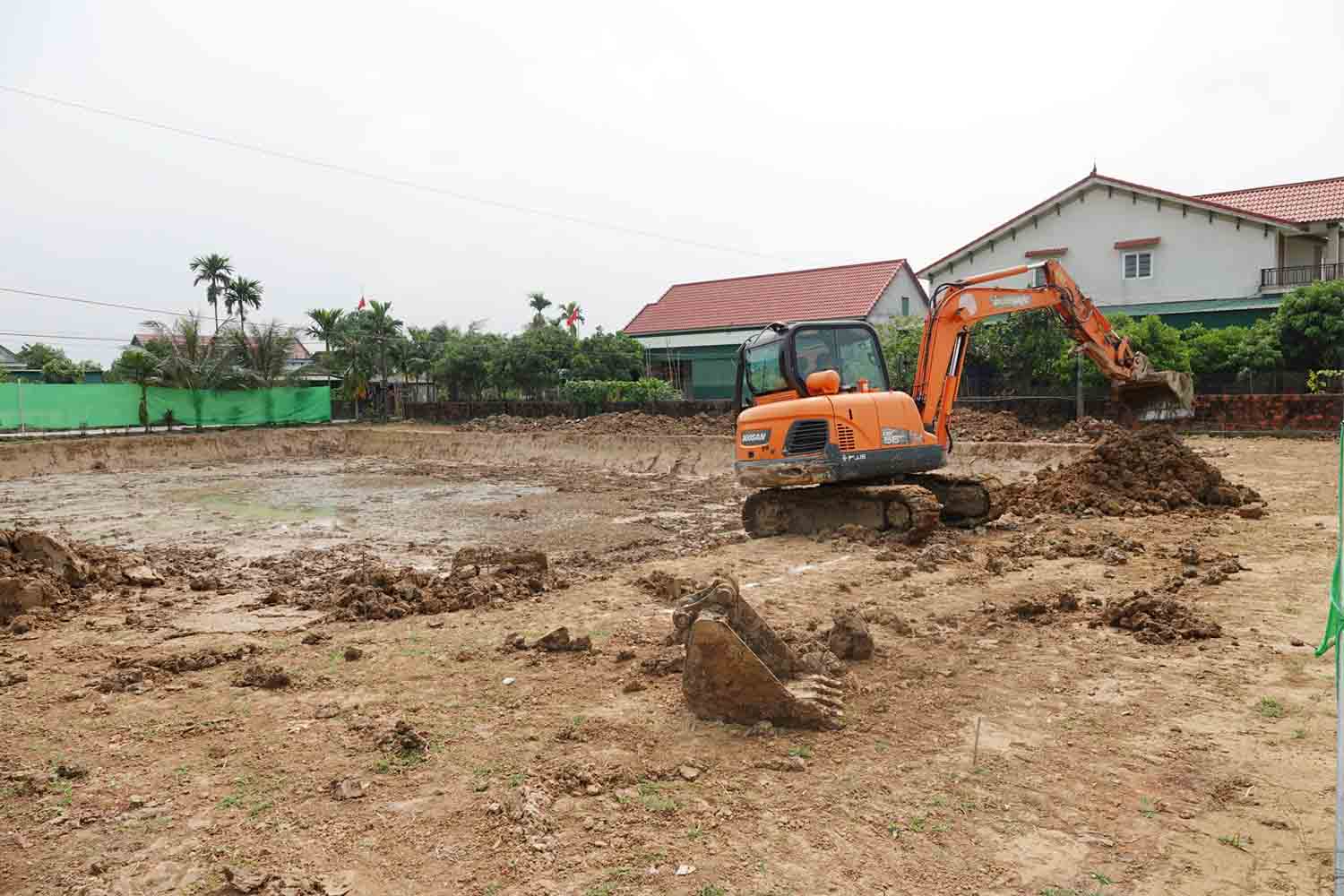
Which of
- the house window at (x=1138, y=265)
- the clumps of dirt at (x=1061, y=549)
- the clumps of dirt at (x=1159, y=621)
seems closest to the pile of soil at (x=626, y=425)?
the clumps of dirt at (x=1061, y=549)

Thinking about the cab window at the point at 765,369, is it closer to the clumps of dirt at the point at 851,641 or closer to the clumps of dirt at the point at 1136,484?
the clumps of dirt at the point at 1136,484

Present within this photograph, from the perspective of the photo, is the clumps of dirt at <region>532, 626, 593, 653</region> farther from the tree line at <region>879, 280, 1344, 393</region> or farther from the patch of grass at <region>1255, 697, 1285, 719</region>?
the tree line at <region>879, 280, 1344, 393</region>

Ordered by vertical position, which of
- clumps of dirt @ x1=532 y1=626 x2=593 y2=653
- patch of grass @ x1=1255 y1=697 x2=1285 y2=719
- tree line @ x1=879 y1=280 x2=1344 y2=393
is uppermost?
tree line @ x1=879 y1=280 x2=1344 y2=393

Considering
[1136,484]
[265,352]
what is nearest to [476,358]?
[265,352]

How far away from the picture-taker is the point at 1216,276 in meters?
26.9

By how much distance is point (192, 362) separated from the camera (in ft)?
102

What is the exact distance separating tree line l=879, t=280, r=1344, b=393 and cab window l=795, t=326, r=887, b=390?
1164cm

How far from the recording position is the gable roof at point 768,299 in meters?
33.7

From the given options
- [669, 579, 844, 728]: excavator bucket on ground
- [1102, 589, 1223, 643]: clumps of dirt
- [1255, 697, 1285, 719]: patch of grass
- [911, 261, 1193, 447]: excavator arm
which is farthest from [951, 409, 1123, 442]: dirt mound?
[669, 579, 844, 728]: excavator bucket on ground

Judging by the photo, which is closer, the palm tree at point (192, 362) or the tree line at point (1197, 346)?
the tree line at point (1197, 346)

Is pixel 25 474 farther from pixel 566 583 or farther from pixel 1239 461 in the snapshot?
pixel 1239 461

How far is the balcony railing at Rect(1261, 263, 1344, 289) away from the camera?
25.9m

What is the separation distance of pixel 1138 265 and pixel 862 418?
2293cm

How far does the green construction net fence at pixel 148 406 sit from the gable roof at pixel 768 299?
549 inches
